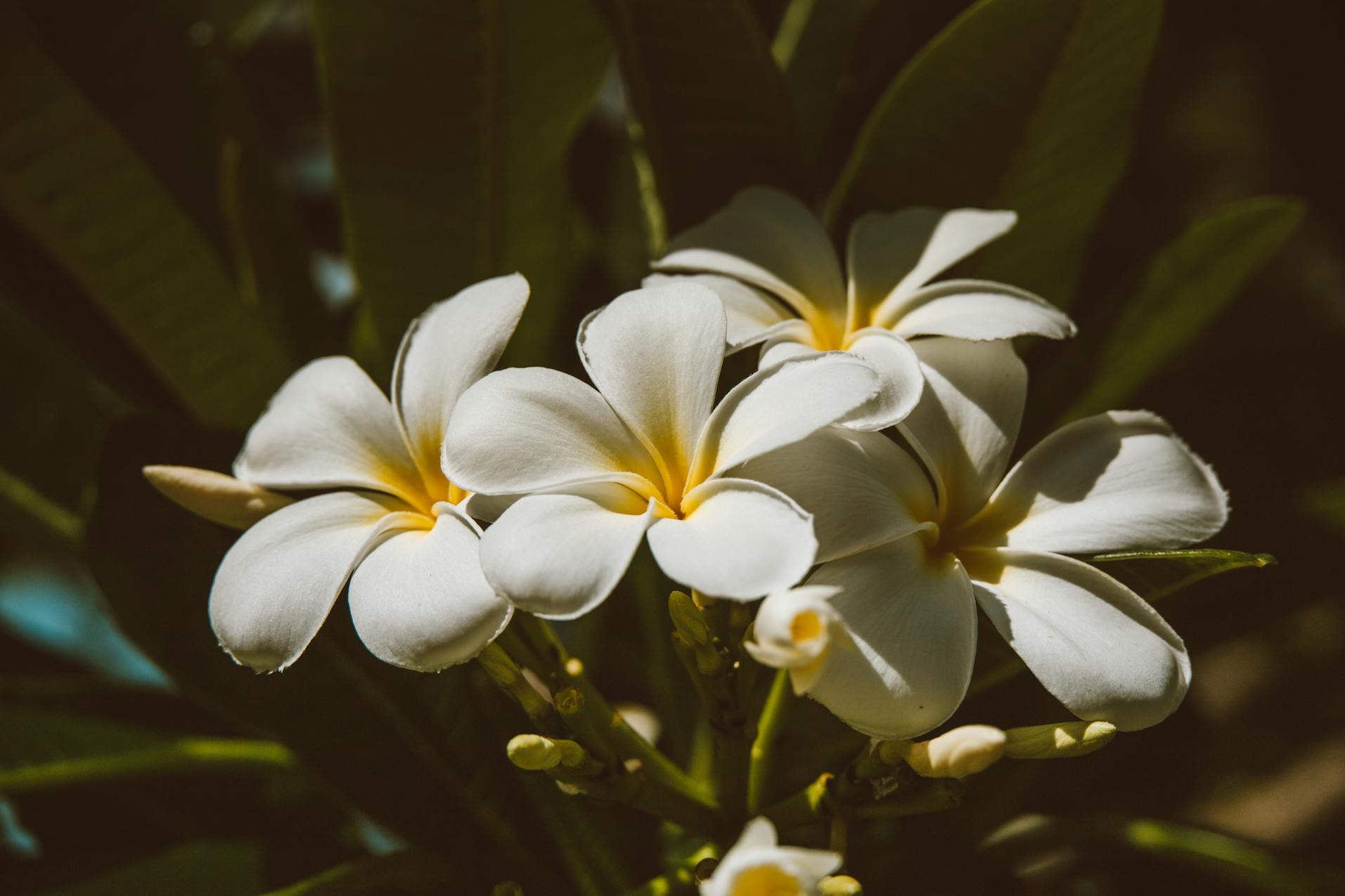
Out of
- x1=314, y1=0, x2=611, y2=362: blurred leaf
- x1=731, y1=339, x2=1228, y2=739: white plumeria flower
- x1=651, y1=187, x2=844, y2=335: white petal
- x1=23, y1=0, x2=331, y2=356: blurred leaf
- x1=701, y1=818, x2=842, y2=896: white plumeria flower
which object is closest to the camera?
x1=701, y1=818, x2=842, y2=896: white plumeria flower

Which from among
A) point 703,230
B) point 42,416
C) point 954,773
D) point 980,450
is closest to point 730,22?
point 703,230

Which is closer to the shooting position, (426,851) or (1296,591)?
(426,851)

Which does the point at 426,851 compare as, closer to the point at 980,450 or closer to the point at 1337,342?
the point at 980,450

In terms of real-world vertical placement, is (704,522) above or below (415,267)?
below

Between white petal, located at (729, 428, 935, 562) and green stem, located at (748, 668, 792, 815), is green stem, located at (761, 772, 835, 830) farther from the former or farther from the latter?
white petal, located at (729, 428, 935, 562)

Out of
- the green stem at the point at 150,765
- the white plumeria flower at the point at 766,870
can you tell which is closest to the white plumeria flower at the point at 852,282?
the white plumeria flower at the point at 766,870

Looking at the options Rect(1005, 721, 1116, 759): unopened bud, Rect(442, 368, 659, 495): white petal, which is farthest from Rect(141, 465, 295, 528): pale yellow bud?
Rect(1005, 721, 1116, 759): unopened bud

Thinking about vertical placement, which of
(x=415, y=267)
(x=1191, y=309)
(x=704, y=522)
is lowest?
(x=1191, y=309)
